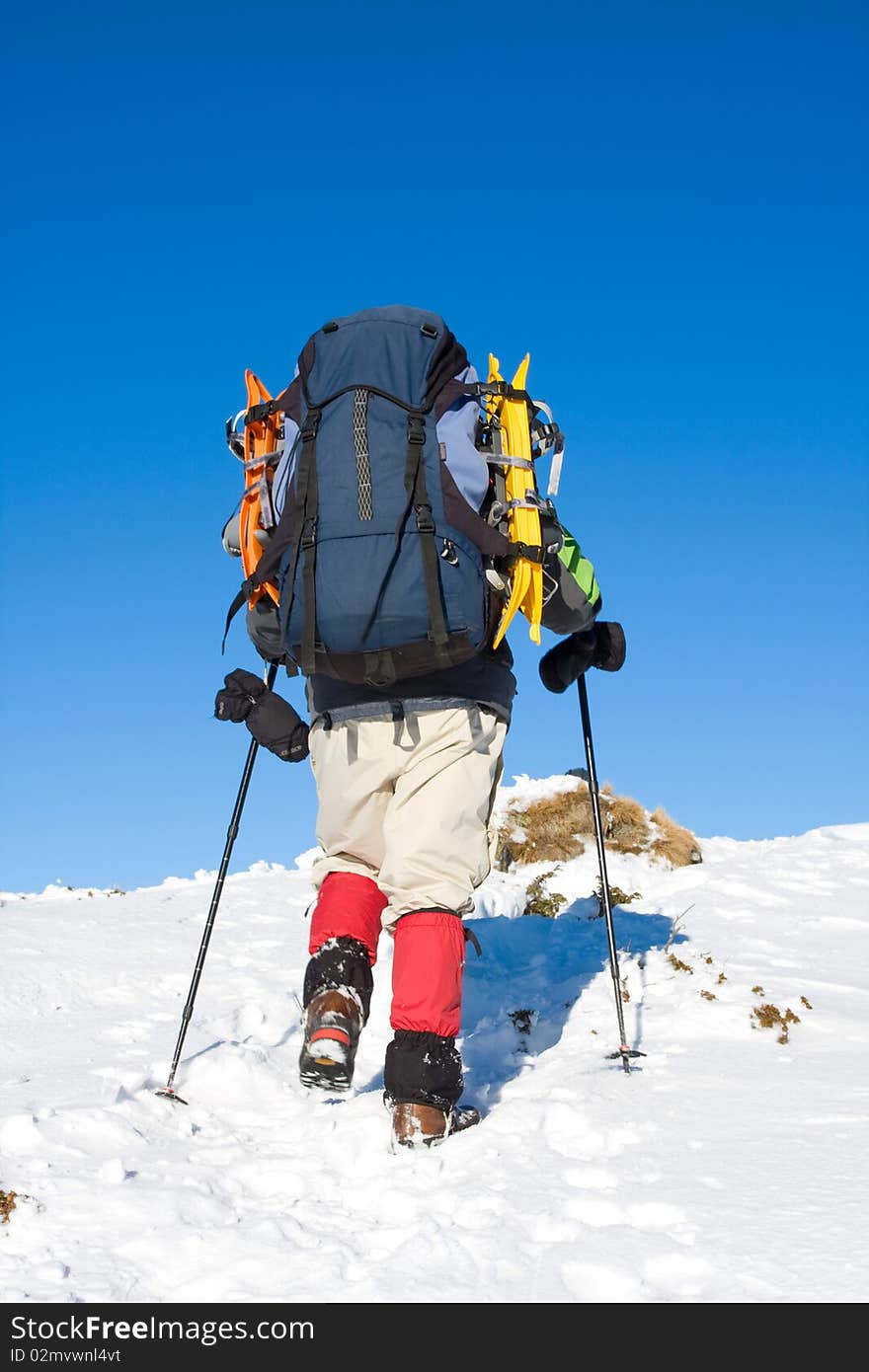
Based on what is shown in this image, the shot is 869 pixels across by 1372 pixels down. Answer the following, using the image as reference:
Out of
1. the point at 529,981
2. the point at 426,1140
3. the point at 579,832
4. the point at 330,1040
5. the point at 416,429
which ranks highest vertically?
the point at 579,832

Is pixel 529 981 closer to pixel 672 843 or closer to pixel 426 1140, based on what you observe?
pixel 426 1140

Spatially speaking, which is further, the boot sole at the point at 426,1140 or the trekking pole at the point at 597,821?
the trekking pole at the point at 597,821

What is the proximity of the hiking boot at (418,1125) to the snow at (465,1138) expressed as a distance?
8 centimetres

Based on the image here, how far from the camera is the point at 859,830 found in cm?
1338

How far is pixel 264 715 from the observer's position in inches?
197

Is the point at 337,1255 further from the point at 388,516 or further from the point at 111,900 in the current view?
the point at 111,900

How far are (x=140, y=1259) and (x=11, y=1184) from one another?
0.61 metres

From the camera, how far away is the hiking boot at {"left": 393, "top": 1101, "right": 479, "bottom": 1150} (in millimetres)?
3805

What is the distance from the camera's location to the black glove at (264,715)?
4996mm

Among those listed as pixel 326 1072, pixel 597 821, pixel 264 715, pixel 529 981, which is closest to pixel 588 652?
pixel 597 821

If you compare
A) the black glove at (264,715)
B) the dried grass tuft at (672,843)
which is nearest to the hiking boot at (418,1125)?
the black glove at (264,715)

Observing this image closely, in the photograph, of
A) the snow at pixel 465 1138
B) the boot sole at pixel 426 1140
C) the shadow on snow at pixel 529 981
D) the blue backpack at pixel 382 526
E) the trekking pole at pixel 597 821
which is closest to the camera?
the snow at pixel 465 1138

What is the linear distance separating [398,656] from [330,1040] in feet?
4.95

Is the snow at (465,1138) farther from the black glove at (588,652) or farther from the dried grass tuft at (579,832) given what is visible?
the dried grass tuft at (579,832)
